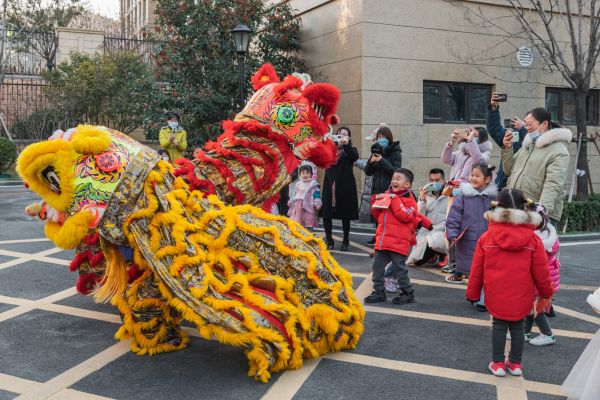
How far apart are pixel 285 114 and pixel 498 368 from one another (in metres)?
2.87

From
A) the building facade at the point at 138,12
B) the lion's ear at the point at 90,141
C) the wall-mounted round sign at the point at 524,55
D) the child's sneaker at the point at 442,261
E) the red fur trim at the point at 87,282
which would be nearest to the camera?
the lion's ear at the point at 90,141

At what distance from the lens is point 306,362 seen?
422 centimetres

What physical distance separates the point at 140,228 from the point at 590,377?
9.61 feet

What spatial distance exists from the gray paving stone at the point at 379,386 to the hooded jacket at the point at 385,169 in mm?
4223

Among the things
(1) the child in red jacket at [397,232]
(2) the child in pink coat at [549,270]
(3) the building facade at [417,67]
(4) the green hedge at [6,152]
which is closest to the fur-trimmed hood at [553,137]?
(2) the child in pink coat at [549,270]

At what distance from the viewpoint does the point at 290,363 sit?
4.02m

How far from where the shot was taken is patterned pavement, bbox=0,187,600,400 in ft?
12.5

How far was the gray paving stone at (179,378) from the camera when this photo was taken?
374cm

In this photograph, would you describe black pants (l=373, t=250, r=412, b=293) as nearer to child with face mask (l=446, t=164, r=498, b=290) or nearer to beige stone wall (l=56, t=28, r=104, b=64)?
child with face mask (l=446, t=164, r=498, b=290)

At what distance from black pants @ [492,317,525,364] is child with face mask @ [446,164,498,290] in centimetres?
227

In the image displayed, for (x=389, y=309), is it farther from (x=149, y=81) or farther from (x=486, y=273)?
(x=149, y=81)

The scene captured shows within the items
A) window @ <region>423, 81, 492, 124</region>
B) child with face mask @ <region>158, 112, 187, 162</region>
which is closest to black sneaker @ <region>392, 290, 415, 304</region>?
window @ <region>423, 81, 492, 124</region>

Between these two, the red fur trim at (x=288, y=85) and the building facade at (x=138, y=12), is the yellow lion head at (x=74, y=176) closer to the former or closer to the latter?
the red fur trim at (x=288, y=85)

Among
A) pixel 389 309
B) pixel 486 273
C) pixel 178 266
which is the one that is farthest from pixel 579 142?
pixel 178 266
